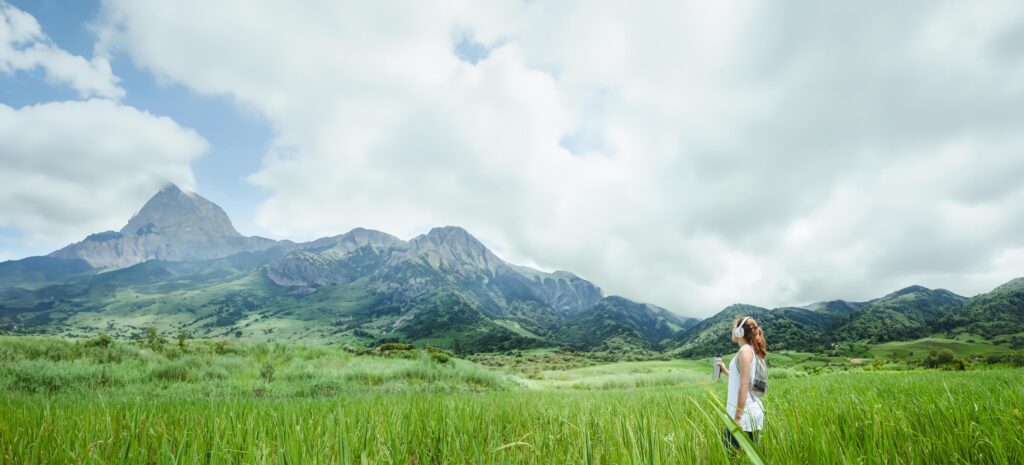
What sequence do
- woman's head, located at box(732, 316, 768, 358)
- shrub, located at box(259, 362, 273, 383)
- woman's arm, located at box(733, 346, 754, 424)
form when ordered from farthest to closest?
shrub, located at box(259, 362, 273, 383) → woman's head, located at box(732, 316, 768, 358) → woman's arm, located at box(733, 346, 754, 424)

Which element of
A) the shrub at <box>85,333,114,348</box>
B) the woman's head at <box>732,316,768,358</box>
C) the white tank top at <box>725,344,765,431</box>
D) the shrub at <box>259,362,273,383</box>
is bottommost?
the shrub at <box>259,362,273,383</box>

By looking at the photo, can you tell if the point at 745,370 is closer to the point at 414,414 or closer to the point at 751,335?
the point at 751,335

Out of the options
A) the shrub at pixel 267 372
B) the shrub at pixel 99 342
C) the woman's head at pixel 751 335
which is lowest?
the shrub at pixel 267 372

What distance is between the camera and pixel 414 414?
5.03m

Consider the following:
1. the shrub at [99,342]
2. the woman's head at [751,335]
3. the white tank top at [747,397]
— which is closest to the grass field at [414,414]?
the white tank top at [747,397]

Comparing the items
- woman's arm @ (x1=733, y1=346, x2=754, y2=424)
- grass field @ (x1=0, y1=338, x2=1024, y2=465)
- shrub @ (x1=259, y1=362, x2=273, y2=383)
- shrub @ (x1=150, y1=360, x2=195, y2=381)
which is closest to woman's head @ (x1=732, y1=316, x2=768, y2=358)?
woman's arm @ (x1=733, y1=346, x2=754, y2=424)

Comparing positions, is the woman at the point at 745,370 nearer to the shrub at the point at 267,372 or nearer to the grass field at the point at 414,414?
the grass field at the point at 414,414

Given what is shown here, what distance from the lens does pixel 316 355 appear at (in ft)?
88.9

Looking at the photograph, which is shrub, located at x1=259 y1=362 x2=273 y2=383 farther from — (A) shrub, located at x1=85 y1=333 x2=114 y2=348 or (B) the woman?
(B) the woman

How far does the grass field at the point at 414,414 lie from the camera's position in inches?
93.5

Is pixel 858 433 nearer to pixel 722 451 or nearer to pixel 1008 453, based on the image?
pixel 1008 453

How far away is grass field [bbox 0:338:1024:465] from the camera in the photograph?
2.38 m

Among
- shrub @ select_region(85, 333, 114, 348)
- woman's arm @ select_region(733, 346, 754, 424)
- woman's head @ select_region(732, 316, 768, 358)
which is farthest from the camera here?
shrub @ select_region(85, 333, 114, 348)

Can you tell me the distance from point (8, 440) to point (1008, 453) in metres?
7.27
